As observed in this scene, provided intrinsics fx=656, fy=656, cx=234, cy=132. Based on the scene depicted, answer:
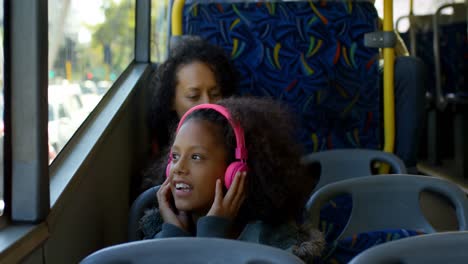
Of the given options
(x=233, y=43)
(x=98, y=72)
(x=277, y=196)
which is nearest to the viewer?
(x=277, y=196)

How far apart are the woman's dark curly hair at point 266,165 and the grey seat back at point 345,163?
692 mm

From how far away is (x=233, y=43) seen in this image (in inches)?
105

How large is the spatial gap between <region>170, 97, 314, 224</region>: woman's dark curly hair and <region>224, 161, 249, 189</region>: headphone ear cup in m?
0.04

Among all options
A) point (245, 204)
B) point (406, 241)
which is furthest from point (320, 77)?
point (406, 241)

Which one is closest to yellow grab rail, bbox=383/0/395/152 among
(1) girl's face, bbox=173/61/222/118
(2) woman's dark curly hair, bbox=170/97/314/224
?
(1) girl's face, bbox=173/61/222/118

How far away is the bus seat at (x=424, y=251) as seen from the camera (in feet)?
3.12

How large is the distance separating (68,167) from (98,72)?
865 mm

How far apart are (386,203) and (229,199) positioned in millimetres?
461

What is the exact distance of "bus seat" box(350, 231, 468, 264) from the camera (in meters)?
0.95

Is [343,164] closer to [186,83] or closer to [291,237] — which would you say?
[186,83]

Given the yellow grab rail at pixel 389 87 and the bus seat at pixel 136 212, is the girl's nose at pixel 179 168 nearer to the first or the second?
the bus seat at pixel 136 212

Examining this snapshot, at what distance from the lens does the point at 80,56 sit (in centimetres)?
204

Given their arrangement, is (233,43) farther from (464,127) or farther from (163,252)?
(464,127)

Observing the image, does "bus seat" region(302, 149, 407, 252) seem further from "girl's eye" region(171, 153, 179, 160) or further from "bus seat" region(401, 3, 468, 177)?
"bus seat" region(401, 3, 468, 177)
